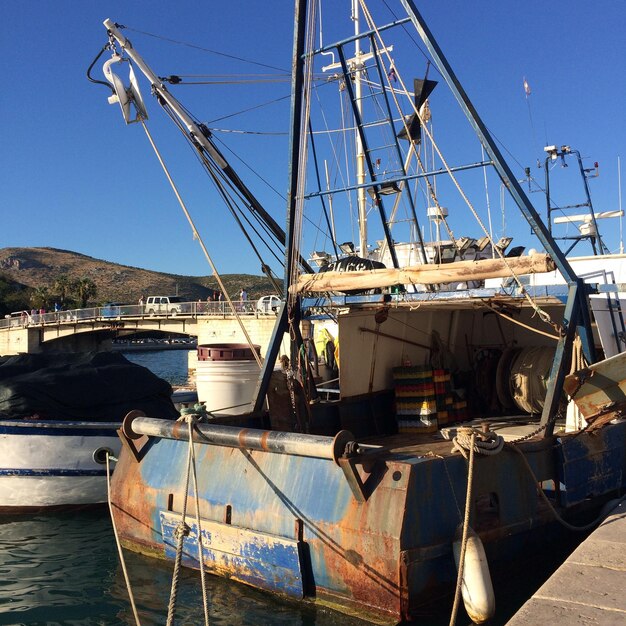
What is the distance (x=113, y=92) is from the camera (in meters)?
10.1

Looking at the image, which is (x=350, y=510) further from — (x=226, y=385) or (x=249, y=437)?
(x=226, y=385)

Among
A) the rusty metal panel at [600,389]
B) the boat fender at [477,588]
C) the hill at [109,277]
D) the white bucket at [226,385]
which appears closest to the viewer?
the boat fender at [477,588]

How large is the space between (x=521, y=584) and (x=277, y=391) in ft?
13.9

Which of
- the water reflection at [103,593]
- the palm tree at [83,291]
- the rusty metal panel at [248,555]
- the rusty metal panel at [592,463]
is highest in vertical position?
the palm tree at [83,291]

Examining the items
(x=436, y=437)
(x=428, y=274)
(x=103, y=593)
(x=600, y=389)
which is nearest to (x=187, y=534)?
(x=103, y=593)

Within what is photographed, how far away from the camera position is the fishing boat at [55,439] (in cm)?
1082

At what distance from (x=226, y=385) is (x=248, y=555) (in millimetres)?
4256

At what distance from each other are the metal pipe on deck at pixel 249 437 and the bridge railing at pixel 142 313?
31.0 meters

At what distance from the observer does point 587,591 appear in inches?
201

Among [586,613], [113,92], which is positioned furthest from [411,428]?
[113,92]

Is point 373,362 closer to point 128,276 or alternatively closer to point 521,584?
point 521,584

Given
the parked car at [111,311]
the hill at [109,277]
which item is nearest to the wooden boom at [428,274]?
the parked car at [111,311]

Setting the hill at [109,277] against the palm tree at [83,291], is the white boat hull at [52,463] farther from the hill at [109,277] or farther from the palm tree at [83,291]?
the hill at [109,277]

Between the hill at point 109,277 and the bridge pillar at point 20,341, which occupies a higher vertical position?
the hill at point 109,277
